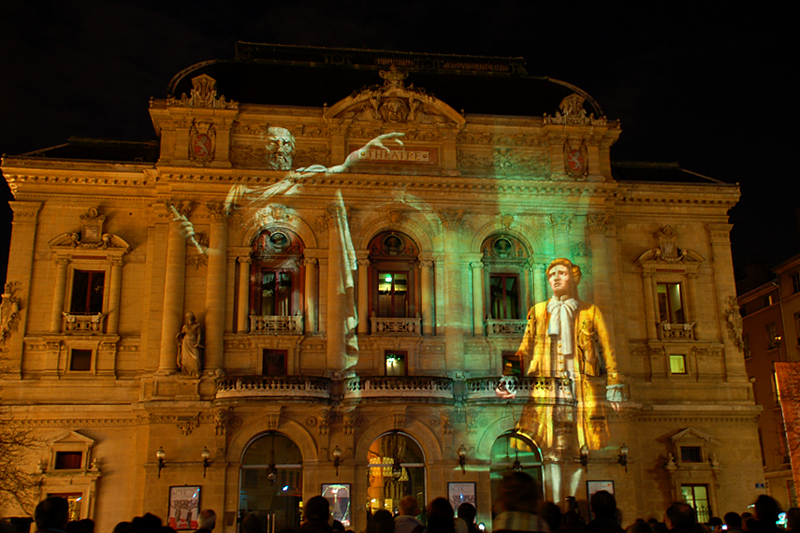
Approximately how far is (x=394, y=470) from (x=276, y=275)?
11913 mm

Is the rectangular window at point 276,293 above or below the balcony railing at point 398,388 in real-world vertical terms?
above

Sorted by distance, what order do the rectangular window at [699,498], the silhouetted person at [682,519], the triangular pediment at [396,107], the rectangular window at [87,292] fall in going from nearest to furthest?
1. the silhouetted person at [682,519]
2. the rectangular window at [87,292]
3. the rectangular window at [699,498]
4. the triangular pediment at [396,107]

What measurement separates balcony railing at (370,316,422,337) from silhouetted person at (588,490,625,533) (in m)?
29.2

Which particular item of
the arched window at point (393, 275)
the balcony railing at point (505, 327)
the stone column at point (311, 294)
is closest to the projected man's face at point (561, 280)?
the balcony railing at point (505, 327)

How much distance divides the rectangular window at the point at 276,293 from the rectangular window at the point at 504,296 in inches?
433

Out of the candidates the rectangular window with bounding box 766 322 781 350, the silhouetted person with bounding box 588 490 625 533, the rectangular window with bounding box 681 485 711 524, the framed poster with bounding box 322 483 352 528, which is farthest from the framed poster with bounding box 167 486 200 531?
the rectangular window with bounding box 766 322 781 350

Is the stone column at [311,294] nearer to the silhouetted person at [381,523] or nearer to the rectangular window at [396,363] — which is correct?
the rectangular window at [396,363]

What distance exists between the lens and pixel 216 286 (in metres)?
39.8

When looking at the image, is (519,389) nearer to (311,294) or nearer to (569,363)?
(569,363)

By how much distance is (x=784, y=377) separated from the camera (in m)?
42.6

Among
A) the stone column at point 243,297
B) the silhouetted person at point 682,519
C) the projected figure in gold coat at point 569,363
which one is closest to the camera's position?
the silhouetted person at point 682,519

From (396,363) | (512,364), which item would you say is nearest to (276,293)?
(396,363)

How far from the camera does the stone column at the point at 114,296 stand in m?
40.2

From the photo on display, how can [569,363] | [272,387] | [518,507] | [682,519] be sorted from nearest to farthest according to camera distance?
[518,507]
[682,519]
[272,387]
[569,363]
